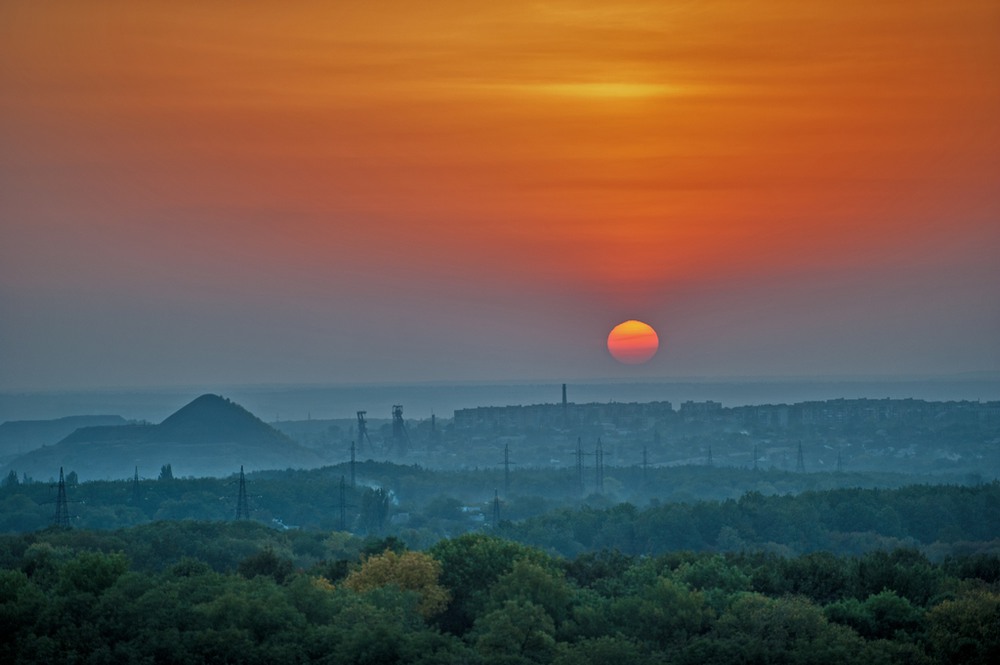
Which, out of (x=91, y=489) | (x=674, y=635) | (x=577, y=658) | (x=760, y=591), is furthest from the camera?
(x=91, y=489)

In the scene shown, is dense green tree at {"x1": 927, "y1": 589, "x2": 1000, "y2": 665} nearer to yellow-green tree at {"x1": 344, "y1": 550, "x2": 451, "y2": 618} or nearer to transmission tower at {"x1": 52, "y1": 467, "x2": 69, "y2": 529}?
yellow-green tree at {"x1": 344, "y1": 550, "x2": 451, "y2": 618}

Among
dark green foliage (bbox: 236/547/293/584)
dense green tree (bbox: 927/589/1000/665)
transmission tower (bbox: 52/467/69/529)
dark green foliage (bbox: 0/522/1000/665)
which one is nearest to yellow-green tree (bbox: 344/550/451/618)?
dark green foliage (bbox: 0/522/1000/665)

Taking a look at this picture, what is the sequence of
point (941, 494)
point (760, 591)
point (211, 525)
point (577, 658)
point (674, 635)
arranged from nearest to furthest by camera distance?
point (577, 658) → point (674, 635) → point (760, 591) → point (211, 525) → point (941, 494)

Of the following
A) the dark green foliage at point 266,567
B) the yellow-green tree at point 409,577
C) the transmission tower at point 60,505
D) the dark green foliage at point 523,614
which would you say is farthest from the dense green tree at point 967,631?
the transmission tower at point 60,505

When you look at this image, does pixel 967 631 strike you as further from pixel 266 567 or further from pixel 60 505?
pixel 60 505

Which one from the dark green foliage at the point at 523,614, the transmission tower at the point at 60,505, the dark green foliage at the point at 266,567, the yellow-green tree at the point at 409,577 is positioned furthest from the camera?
the transmission tower at the point at 60,505

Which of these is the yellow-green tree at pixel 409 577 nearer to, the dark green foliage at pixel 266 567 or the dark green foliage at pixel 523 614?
the dark green foliage at pixel 523 614

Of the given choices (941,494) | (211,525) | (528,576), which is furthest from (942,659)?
(941,494)

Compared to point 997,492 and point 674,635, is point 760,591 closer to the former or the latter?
point 674,635
